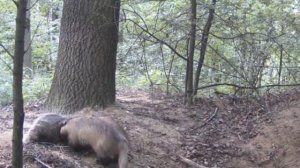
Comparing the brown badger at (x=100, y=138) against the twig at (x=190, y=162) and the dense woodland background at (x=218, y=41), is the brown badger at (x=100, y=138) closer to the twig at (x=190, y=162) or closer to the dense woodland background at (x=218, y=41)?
the twig at (x=190, y=162)

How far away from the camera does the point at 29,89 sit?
9.80 metres

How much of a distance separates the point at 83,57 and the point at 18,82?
349cm

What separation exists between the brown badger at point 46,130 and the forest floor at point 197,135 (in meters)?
0.11

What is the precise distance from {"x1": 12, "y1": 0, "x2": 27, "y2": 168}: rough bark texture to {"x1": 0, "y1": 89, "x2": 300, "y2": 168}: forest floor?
140cm

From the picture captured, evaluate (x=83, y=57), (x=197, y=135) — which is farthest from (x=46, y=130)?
(x=197, y=135)

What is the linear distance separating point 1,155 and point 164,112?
312 centimetres

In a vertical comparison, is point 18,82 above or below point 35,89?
above

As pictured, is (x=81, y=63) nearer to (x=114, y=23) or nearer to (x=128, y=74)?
(x=114, y=23)

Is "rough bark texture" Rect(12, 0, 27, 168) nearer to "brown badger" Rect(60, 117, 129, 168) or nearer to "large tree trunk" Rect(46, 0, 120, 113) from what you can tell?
"brown badger" Rect(60, 117, 129, 168)

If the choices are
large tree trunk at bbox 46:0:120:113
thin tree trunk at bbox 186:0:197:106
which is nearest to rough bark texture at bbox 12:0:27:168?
large tree trunk at bbox 46:0:120:113

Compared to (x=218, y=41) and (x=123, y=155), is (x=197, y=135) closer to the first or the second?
(x=123, y=155)

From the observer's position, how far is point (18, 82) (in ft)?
9.68

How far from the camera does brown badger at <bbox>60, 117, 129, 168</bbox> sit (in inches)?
183

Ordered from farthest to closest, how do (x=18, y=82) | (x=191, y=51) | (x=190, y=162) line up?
(x=191, y=51) < (x=190, y=162) < (x=18, y=82)
